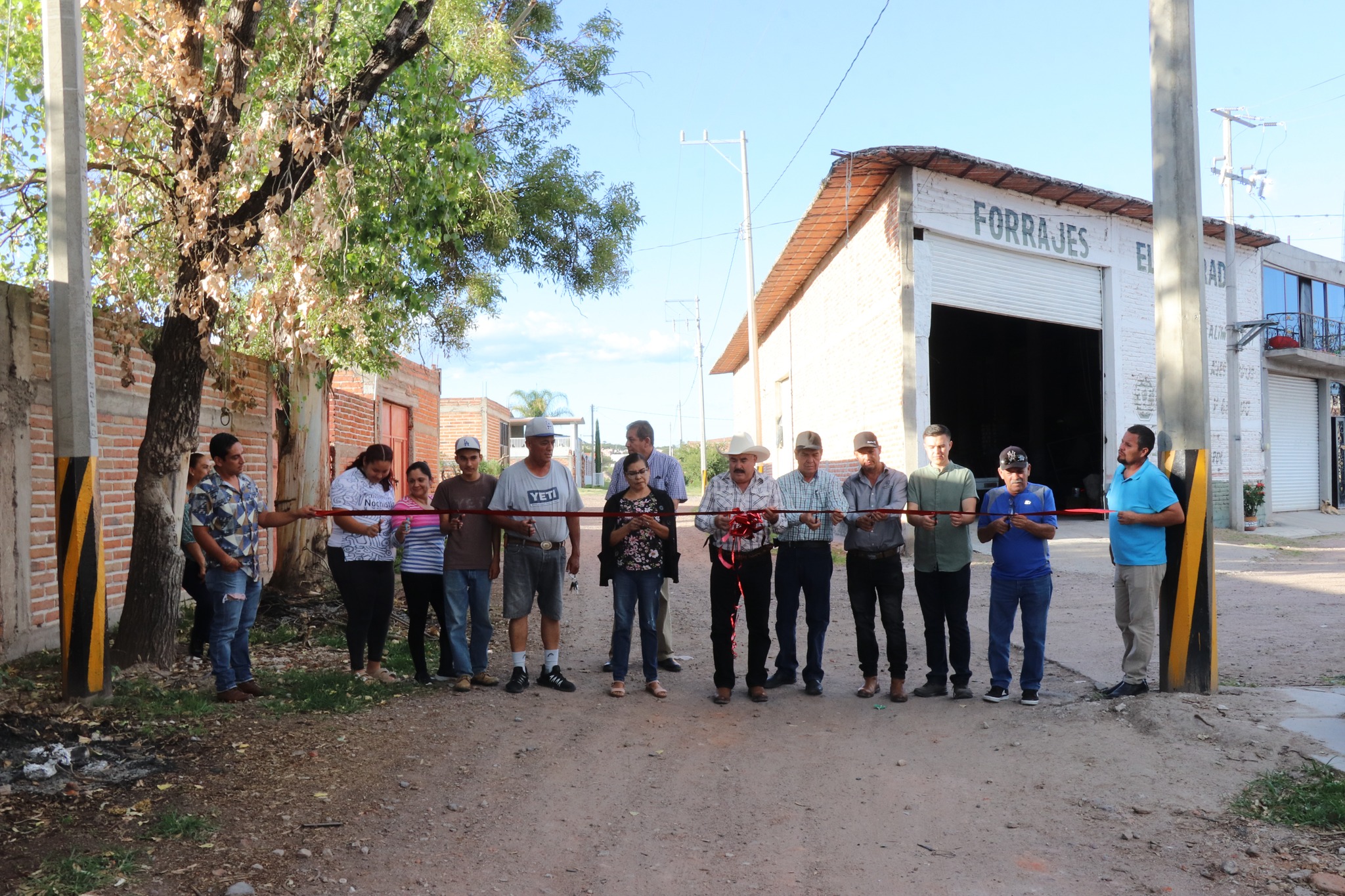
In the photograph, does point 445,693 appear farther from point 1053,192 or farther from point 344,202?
point 1053,192

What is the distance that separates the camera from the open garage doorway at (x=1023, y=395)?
73.4 ft

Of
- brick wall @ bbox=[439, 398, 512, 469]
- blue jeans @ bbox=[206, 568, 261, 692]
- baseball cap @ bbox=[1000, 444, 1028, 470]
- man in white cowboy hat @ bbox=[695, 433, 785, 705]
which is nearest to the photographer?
blue jeans @ bbox=[206, 568, 261, 692]

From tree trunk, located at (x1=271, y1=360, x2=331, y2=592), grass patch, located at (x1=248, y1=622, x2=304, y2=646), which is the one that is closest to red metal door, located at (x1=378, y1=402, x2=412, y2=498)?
tree trunk, located at (x1=271, y1=360, x2=331, y2=592)

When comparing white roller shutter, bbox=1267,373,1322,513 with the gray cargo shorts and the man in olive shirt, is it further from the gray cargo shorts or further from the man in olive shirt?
the gray cargo shorts

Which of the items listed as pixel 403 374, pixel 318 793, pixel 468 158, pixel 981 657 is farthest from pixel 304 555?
pixel 403 374

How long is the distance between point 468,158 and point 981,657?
591cm

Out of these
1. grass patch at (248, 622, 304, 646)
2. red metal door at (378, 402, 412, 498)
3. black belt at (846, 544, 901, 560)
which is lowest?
grass patch at (248, 622, 304, 646)

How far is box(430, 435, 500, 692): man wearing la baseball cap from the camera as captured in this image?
6891 millimetres

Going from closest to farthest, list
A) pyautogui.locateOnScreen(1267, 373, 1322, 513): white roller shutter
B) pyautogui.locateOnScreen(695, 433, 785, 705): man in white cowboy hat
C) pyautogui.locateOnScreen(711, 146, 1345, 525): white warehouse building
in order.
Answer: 1. pyautogui.locateOnScreen(695, 433, 785, 705): man in white cowboy hat
2. pyautogui.locateOnScreen(711, 146, 1345, 525): white warehouse building
3. pyautogui.locateOnScreen(1267, 373, 1322, 513): white roller shutter

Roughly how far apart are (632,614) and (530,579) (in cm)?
78

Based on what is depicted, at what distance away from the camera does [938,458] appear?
6.80 meters

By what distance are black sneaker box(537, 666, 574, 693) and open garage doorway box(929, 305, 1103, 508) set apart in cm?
1450

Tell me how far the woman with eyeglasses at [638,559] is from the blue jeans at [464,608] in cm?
91

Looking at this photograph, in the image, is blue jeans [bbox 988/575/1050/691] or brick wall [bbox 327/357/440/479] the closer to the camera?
blue jeans [bbox 988/575/1050/691]
